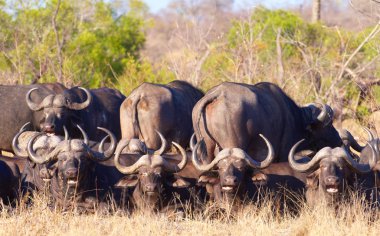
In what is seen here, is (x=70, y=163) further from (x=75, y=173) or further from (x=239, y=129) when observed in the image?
(x=239, y=129)

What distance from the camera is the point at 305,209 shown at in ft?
33.2

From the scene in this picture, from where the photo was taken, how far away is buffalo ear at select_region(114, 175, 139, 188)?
10633 millimetres

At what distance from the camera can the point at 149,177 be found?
1040cm

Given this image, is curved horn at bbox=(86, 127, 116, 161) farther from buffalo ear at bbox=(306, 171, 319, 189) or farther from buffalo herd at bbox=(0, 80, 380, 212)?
buffalo ear at bbox=(306, 171, 319, 189)

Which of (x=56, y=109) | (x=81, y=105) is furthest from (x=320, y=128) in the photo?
(x=56, y=109)

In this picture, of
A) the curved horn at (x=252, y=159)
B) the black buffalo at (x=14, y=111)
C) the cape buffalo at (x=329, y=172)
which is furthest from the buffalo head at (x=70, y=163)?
the black buffalo at (x=14, y=111)

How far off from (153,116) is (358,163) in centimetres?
347

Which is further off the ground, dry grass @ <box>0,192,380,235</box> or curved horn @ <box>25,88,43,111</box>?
curved horn @ <box>25,88,43,111</box>

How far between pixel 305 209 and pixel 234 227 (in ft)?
3.16

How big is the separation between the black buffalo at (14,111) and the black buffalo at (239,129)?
4.24m

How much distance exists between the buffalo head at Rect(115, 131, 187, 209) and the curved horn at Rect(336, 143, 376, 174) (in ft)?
5.84

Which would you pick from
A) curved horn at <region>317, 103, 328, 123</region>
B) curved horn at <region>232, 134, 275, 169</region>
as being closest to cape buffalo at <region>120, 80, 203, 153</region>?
curved horn at <region>317, 103, 328, 123</region>

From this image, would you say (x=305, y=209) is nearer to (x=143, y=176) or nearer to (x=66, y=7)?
(x=143, y=176)

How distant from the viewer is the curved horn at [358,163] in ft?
33.2
